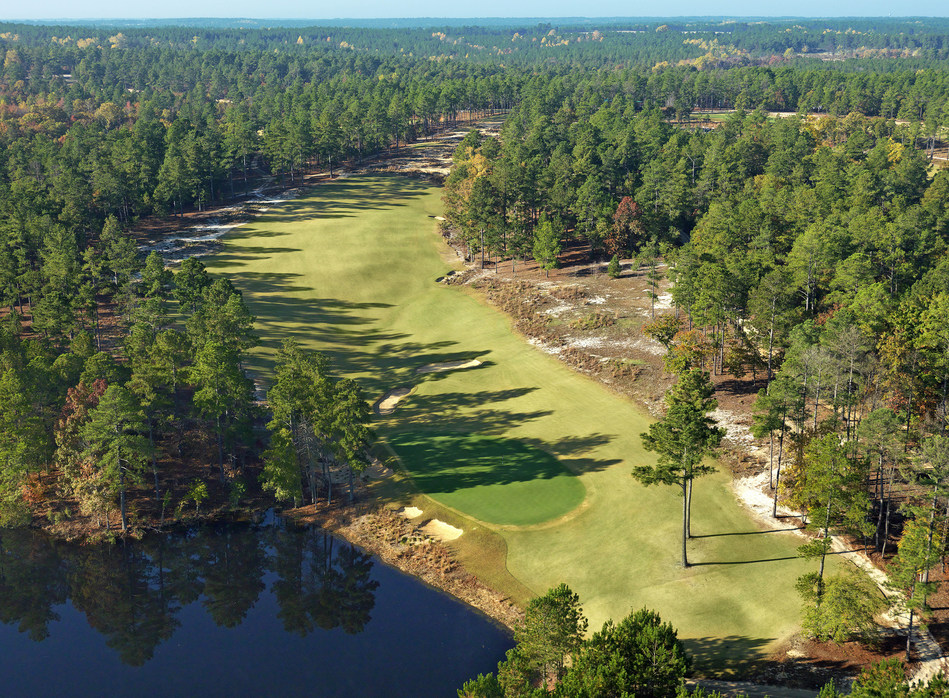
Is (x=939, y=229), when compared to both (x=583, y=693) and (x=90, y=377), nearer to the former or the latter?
(x=583, y=693)

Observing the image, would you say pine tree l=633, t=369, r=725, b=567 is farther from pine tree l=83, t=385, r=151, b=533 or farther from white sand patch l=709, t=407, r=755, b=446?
pine tree l=83, t=385, r=151, b=533

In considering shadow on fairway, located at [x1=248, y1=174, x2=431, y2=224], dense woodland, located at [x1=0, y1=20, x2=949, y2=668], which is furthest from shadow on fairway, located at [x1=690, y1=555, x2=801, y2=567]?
shadow on fairway, located at [x1=248, y1=174, x2=431, y2=224]

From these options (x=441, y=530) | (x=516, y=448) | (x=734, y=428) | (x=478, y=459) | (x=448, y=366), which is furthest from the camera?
(x=448, y=366)

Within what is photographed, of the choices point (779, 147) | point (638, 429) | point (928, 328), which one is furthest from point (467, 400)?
point (779, 147)

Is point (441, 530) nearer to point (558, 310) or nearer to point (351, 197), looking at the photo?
point (558, 310)


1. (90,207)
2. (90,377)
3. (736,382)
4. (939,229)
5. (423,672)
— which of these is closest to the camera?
(423,672)

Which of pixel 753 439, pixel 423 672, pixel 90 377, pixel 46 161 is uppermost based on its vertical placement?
pixel 46 161

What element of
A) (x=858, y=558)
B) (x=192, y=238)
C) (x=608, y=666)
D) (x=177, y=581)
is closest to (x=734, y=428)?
(x=858, y=558)
